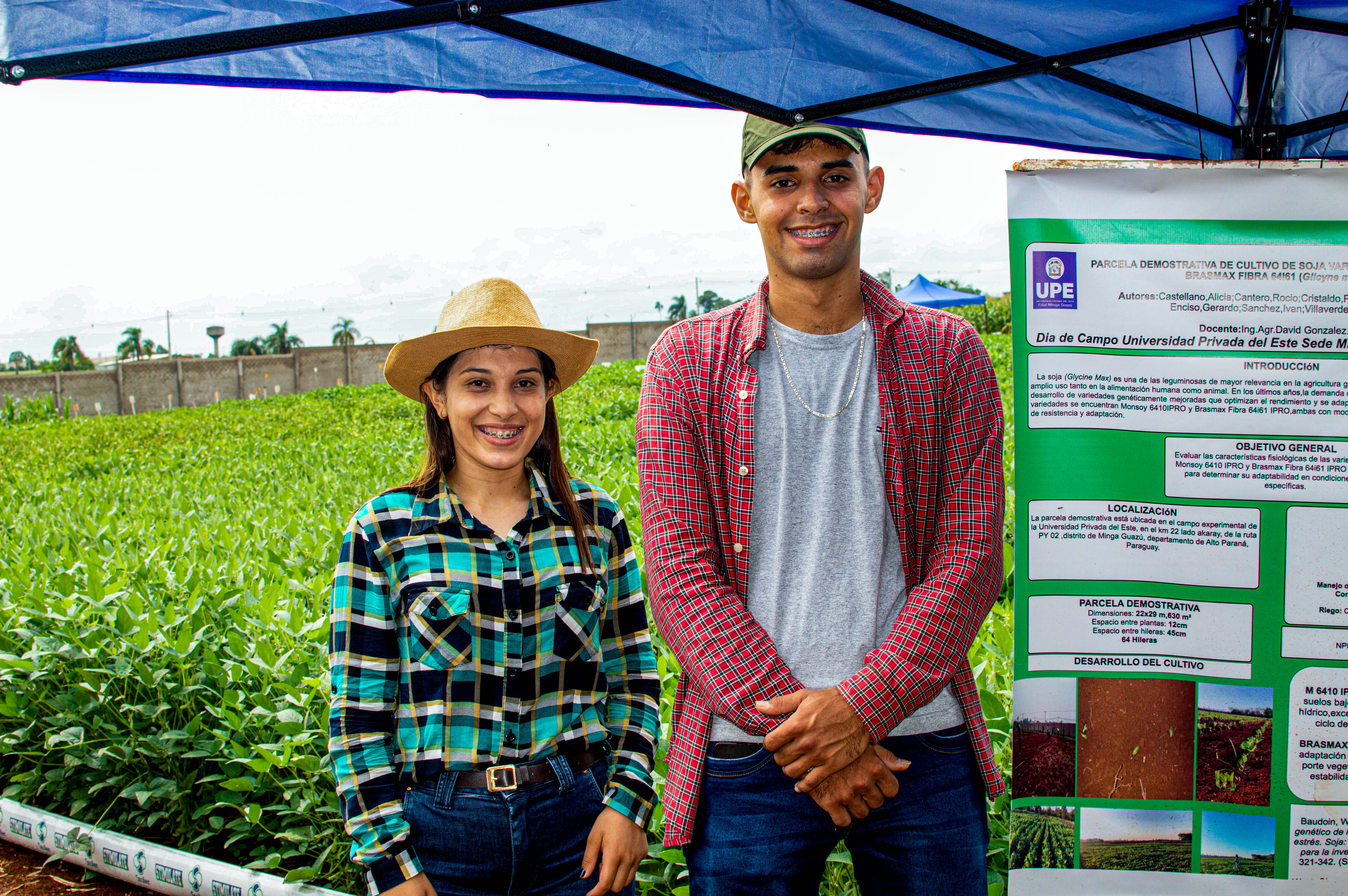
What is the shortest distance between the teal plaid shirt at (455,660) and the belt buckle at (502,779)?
30 mm

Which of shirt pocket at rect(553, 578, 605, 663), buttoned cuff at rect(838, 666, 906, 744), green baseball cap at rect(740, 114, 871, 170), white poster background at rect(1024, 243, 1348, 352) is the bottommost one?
buttoned cuff at rect(838, 666, 906, 744)

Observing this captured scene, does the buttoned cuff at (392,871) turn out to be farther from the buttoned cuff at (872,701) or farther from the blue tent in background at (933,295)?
the blue tent in background at (933,295)

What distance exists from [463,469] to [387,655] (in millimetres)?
478

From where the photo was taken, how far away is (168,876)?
11.8 feet

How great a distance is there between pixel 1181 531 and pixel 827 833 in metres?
1.06

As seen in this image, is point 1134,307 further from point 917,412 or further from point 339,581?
point 339,581

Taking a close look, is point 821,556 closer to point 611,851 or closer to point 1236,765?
point 611,851

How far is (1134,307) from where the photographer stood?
2.20m

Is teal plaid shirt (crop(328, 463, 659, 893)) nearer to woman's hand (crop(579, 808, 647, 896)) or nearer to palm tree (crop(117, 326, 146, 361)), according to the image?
woman's hand (crop(579, 808, 647, 896))

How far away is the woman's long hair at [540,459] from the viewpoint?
221 cm

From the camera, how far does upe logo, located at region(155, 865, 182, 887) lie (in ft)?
11.7

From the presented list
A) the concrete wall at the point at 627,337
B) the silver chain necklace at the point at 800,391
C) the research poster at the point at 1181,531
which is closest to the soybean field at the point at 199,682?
the research poster at the point at 1181,531

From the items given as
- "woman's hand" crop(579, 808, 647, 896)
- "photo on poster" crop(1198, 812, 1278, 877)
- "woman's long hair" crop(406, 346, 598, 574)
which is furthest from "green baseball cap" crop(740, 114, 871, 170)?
"photo on poster" crop(1198, 812, 1278, 877)

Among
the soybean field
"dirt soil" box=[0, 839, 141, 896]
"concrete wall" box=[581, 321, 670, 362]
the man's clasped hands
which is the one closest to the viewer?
the man's clasped hands
